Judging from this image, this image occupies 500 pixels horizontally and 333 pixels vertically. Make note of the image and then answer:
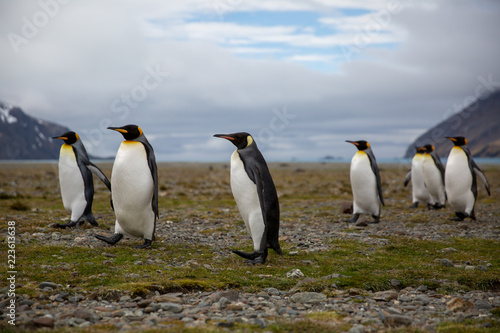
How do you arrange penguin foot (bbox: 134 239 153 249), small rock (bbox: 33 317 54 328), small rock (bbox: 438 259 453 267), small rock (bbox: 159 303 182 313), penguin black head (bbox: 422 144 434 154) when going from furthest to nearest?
penguin black head (bbox: 422 144 434 154), penguin foot (bbox: 134 239 153 249), small rock (bbox: 438 259 453 267), small rock (bbox: 159 303 182 313), small rock (bbox: 33 317 54 328)

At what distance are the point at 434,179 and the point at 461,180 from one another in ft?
9.67

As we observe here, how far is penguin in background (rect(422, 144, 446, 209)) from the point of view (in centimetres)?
1455

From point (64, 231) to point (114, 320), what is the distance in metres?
5.01

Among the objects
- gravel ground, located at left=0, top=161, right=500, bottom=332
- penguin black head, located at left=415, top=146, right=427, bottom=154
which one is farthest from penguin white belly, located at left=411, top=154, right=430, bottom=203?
gravel ground, located at left=0, top=161, right=500, bottom=332

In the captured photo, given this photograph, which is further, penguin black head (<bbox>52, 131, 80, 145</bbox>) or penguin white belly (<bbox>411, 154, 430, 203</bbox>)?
penguin white belly (<bbox>411, 154, 430, 203</bbox>)

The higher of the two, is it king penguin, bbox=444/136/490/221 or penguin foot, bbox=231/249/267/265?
king penguin, bbox=444/136/490/221

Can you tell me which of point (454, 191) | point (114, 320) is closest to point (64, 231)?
point (114, 320)

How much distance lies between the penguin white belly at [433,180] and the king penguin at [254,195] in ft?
31.1

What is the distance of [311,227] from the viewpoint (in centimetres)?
1014

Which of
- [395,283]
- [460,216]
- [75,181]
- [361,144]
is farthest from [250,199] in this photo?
[460,216]

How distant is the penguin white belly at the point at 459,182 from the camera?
1160 centimetres

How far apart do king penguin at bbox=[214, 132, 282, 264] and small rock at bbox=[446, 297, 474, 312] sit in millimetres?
2565

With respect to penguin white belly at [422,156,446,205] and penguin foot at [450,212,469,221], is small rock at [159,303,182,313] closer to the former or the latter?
penguin foot at [450,212,469,221]

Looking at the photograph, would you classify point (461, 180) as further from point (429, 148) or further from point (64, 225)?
point (64, 225)
